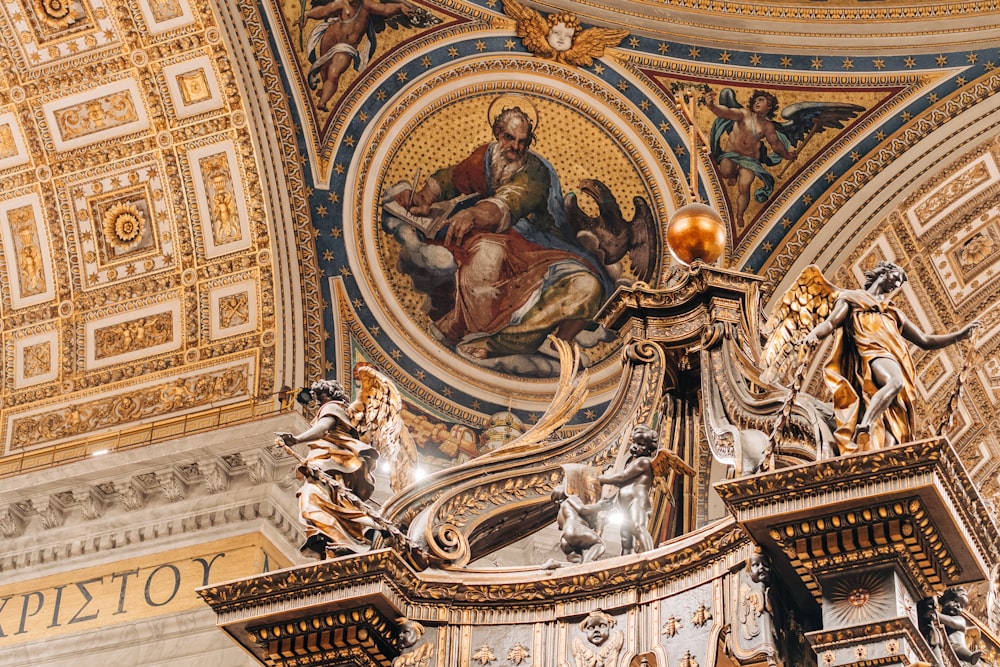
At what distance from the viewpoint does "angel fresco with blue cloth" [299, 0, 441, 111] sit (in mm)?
12984

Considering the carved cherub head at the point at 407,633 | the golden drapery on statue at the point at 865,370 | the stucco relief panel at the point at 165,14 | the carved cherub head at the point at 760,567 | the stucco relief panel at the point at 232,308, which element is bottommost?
the carved cherub head at the point at 760,567

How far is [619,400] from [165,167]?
7.14 metres

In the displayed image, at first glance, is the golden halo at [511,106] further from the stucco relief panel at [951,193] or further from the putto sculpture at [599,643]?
the putto sculpture at [599,643]

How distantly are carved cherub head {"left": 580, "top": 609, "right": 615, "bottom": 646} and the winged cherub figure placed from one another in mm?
8051

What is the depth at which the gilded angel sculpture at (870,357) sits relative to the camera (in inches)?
222

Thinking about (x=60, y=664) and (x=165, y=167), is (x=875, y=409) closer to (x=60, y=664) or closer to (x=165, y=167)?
(x=60, y=664)

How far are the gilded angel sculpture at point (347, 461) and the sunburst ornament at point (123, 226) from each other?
650cm

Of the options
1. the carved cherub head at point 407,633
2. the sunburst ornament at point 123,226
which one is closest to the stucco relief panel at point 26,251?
the sunburst ornament at point 123,226

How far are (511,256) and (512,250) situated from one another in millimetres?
52

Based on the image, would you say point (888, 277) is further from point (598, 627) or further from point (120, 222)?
point (120, 222)

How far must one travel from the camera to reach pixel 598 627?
5.98 meters

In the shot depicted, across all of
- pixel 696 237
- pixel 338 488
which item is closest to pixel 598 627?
pixel 338 488

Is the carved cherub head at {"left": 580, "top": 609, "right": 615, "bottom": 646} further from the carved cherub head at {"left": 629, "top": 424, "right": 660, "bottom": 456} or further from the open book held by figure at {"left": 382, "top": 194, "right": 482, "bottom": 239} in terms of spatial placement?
the open book held by figure at {"left": 382, "top": 194, "right": 482, "bottom": 239}

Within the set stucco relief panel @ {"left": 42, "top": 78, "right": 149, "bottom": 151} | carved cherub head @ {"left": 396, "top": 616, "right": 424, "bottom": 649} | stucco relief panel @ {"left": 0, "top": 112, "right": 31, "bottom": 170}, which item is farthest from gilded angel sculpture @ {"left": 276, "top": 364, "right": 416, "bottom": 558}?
stucco relief panel @ {"left": 0, "top": 112, "right": 31, "bottom": 170}
